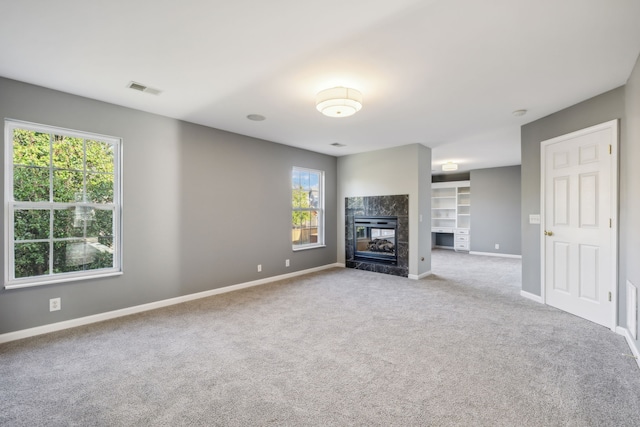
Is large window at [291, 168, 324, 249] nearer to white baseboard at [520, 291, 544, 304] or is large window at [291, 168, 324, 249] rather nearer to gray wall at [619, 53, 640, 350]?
white baseboard at [520, 291, 544, 304]

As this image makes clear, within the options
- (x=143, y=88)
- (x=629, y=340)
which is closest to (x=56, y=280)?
(x=143, y=88)

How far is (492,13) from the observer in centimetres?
191

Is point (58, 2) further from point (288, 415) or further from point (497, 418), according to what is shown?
point (497, 418)

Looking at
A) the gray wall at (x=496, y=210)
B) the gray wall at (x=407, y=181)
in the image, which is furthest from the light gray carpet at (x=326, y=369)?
the gray wall at (x=496, y=210)

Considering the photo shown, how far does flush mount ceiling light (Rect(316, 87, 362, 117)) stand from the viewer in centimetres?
288

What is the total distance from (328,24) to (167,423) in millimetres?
2692

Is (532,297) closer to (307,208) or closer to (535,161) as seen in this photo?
(535,161)

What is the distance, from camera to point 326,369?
7.61ft

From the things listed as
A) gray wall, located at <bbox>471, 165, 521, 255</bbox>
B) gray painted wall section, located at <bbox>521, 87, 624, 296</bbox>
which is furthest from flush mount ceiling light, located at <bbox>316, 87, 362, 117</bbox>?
gray wall, located at <bbox>471, 165, 521, 255</bbox>

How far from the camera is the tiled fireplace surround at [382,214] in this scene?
556cm

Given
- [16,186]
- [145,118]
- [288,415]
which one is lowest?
[288,415]

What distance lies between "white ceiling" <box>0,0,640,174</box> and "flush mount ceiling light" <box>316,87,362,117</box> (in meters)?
0.09

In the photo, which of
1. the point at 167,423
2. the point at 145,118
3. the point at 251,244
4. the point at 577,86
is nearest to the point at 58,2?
the point at 145,118

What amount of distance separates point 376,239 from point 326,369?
4076mm
